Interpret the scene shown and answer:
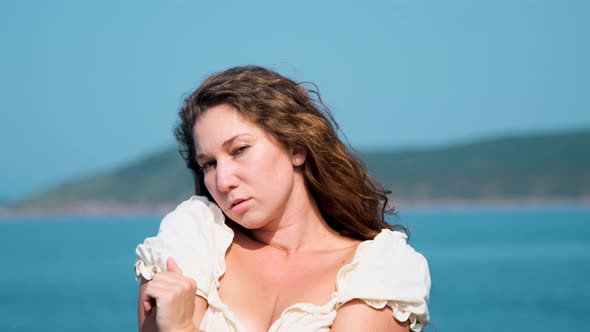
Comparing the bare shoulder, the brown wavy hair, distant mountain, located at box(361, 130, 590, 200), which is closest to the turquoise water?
the brown wavy hair

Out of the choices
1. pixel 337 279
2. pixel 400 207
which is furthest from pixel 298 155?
pixel 400 207

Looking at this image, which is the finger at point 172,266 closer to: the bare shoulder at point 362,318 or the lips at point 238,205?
the lips at point 238,205

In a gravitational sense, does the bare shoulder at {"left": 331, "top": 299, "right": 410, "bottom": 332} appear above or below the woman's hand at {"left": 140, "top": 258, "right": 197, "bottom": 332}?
below

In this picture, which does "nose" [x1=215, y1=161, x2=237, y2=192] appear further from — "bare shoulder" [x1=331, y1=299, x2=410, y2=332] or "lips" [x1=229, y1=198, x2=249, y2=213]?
"bare shoulder" [x1=331, y1=299, x2=410, y2=332]

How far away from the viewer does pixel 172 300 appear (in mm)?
2061

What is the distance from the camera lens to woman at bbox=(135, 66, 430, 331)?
2.12 meters

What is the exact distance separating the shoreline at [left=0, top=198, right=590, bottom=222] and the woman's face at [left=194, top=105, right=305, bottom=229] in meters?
107

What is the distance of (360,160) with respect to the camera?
245cm

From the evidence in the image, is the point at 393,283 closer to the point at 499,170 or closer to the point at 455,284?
the point at 455,284

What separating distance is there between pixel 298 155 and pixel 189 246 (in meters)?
0.32

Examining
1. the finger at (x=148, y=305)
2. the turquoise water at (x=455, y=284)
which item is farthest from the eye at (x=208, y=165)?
the turquoise water at (x=455, y=284)

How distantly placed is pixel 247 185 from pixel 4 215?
16504 centimetres

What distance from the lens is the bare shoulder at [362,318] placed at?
210 centimetres

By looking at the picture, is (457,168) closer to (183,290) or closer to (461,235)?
(461,235)
